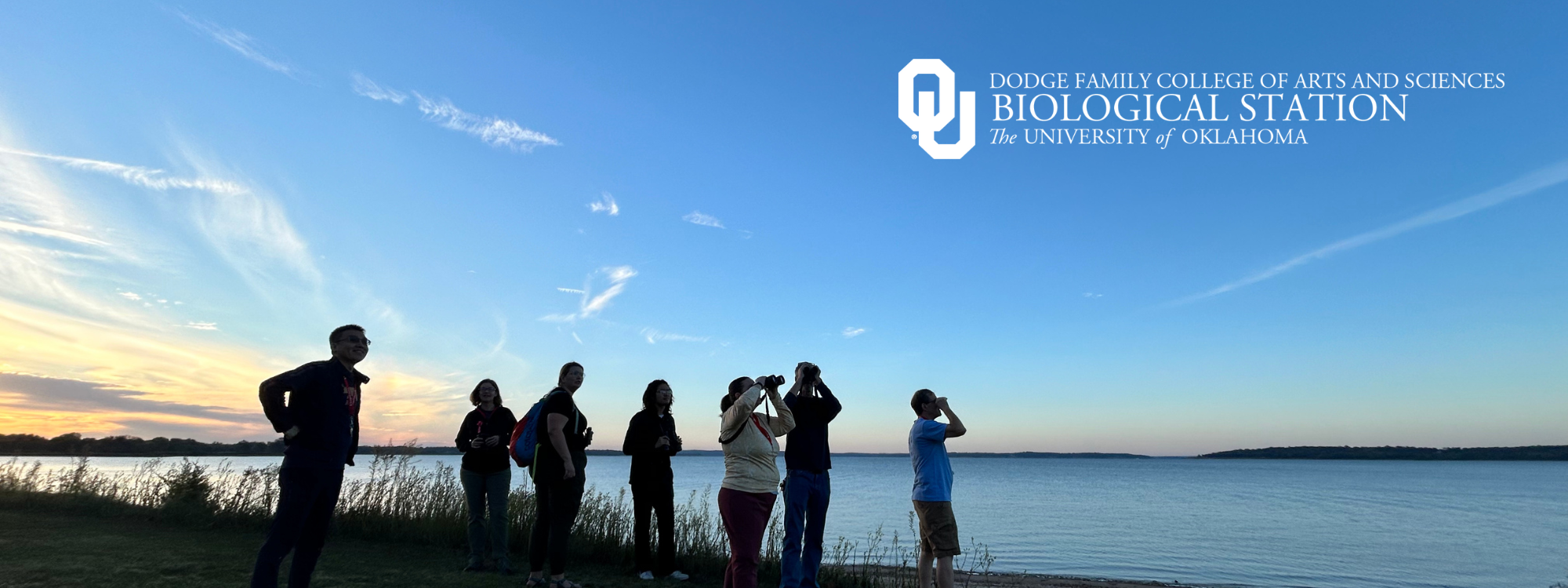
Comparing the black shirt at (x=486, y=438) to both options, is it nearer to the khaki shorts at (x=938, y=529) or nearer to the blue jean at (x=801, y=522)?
the blue jean at (x=801, y=522)

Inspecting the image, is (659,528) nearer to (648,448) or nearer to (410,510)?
(648,448)

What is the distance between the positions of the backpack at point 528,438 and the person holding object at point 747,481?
1.53 meters

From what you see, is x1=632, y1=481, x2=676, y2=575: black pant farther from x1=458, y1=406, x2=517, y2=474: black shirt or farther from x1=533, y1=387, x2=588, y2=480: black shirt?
x1=458, y1=406, x2=517, y2=474: black shirt

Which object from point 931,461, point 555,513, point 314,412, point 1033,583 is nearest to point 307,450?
point 314,412

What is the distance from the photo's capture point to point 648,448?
6266mm

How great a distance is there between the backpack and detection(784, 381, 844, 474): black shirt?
167 cm

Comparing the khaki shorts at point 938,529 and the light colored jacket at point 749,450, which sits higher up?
the light colored jacket at point 749,450

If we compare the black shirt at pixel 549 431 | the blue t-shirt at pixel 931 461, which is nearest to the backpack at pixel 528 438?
the black shirt at pixel 549 431

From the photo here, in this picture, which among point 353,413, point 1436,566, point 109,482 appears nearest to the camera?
point 353,413

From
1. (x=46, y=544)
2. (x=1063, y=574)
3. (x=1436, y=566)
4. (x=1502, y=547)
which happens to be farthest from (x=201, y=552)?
(x=1502, y=547)

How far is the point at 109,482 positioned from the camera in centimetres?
1018

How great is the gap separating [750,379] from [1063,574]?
11.4 meters

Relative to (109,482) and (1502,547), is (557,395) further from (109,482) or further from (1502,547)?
(1502,547)

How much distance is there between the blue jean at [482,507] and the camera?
6176 millimetres
